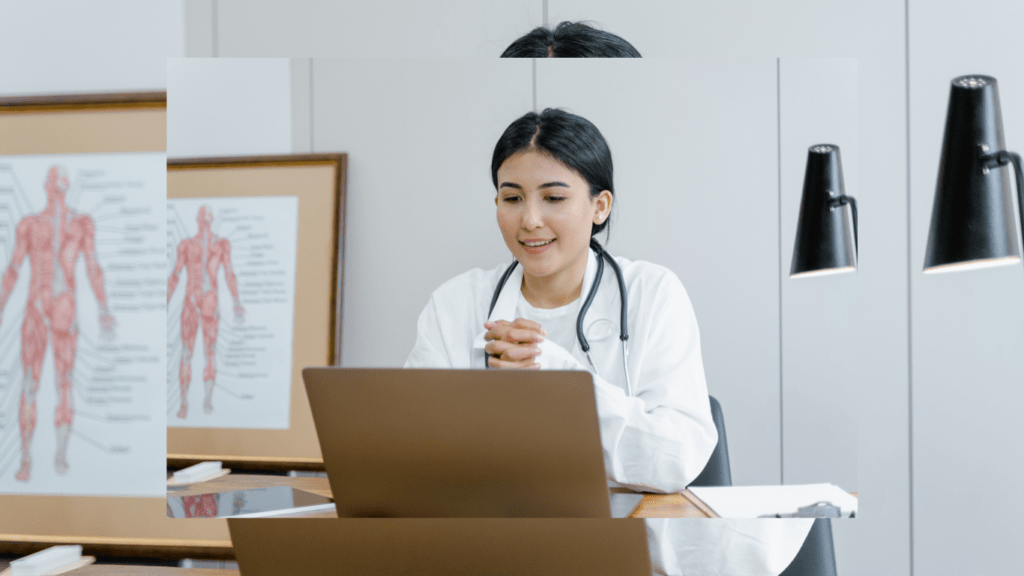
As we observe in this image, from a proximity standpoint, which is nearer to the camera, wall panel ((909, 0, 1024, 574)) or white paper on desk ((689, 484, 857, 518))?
white paper on desk ((689, 484, 857, 518))

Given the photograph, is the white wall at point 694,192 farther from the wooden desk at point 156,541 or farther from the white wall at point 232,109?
the wooden desk at point 156,541

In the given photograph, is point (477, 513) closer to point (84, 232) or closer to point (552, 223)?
point (552, 223)

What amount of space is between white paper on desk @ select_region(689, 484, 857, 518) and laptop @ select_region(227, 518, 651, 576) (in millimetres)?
69

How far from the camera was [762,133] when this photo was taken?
0.51 m

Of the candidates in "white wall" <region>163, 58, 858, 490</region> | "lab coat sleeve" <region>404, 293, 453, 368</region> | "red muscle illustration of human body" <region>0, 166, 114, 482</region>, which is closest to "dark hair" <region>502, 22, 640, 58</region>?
"white wall" <region>163, 58, 858, 490</region>

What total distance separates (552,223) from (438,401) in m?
0.18

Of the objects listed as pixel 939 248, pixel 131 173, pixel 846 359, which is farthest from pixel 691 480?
pixel 131 173

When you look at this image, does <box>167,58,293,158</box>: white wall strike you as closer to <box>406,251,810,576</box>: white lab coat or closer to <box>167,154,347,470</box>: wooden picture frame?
<box>167,154,347,470</box>: wooden picture frame

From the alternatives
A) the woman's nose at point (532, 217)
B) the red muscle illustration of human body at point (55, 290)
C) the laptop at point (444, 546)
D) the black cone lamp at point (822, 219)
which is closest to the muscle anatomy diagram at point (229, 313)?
the laptop at point (444, 546)

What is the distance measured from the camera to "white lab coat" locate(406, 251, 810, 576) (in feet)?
1.64

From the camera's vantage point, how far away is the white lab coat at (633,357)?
0.50 metres

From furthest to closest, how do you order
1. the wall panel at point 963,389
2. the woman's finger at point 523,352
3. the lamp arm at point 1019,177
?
the wall panel at point 963,389
the lamp arm at point 1019,177
the woman's finger at point 523,352

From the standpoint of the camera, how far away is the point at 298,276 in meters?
0.54

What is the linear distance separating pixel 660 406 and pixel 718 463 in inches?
3.0
